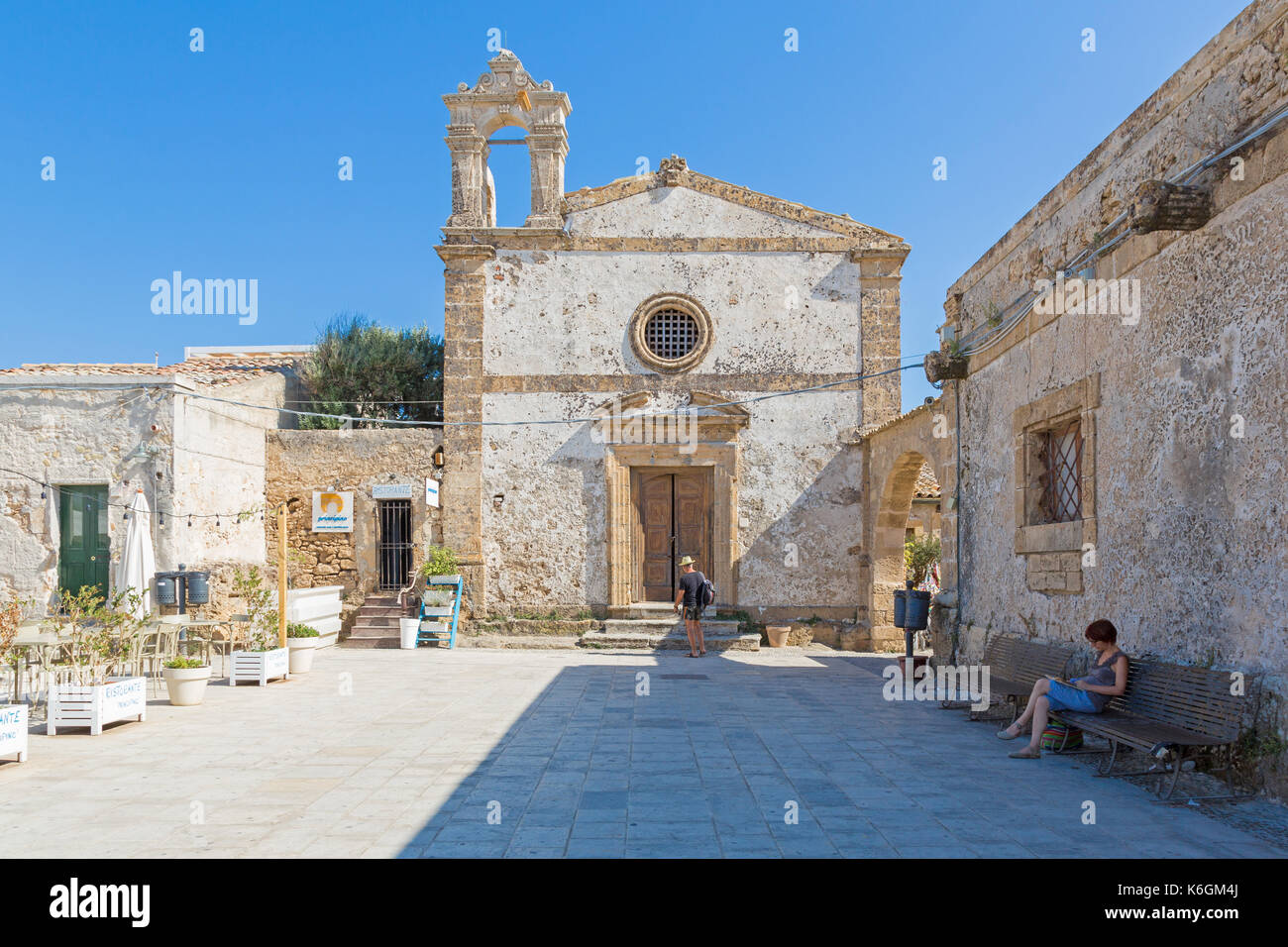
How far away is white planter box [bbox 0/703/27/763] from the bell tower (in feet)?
35.8

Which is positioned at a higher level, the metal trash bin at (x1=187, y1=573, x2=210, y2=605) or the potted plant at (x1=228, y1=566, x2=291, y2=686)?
the metal trash bin at (x1=187, y1=573, x2=210, y2=605)

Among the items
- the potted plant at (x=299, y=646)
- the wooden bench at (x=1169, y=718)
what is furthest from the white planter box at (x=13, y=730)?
the wooden bench at (x=1169, y=718)

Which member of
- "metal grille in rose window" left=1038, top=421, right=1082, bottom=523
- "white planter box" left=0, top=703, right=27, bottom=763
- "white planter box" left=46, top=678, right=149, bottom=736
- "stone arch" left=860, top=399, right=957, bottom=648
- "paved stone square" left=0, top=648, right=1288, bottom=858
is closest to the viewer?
"paved stone square" left=0, top=648, right=1288, bottom=858

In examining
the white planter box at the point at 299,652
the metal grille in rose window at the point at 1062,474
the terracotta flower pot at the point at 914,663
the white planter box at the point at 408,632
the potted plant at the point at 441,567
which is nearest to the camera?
the metal grille in rose window at the point at 1062,474

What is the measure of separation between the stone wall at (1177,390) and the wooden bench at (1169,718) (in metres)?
0.17

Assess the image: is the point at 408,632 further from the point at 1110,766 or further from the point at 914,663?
the point at 1110,766

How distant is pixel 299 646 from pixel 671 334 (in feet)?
25.2

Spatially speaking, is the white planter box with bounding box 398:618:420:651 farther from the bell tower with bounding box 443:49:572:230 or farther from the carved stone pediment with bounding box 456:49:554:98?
the carved stone pediment with bounding box 456:49:554:98

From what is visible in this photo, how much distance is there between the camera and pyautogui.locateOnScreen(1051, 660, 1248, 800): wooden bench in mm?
5143

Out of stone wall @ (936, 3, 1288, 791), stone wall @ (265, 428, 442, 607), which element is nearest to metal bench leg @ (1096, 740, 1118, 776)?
stone wall @ (936, 3, 1288, 791)

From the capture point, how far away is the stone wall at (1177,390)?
5203 millimetres

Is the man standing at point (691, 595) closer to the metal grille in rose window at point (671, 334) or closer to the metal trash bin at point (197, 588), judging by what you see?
the metal grille in rose window at point (671, 334)
